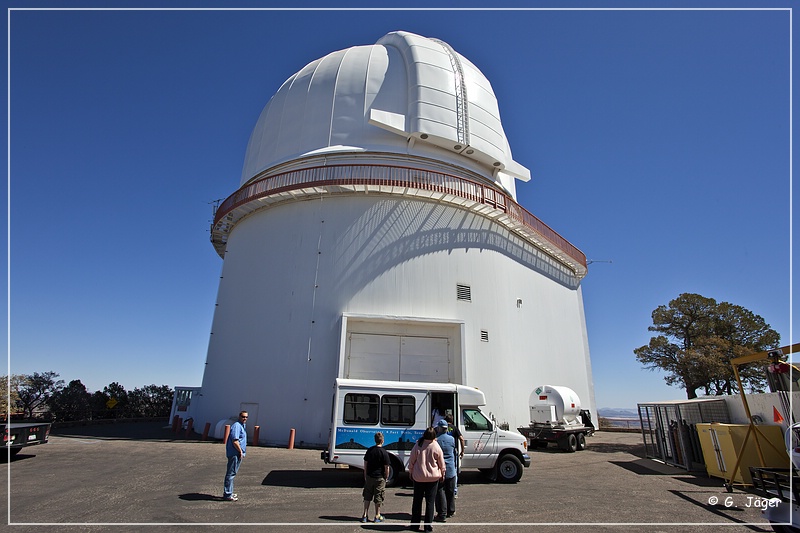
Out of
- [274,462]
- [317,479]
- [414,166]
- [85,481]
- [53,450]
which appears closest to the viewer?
[85,481]

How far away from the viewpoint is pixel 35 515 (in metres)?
6.24

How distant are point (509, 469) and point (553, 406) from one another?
24.8ft

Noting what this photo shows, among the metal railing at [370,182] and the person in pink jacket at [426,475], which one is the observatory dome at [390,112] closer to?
the metal railing at [370,182]

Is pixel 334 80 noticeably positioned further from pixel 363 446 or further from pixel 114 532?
pixel 114 532

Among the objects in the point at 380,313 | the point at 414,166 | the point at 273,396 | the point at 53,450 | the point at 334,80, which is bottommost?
the point at 53,450

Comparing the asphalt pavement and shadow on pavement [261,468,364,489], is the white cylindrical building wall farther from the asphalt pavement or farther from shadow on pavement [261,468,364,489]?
shadow on pavement [261,468,364,489]

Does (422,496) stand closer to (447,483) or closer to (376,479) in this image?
(376,479)

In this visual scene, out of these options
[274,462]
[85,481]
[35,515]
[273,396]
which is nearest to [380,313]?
[273,396]

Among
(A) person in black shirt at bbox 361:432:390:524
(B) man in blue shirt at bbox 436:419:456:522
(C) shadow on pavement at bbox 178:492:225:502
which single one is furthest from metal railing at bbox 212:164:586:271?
(A) person in black shirt at bbox 361:432:390:524

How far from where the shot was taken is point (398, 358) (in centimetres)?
1529

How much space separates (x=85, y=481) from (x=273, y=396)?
6.54 meters

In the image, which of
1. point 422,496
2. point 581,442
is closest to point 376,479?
point 422,496

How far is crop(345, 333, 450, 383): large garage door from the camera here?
14977mm

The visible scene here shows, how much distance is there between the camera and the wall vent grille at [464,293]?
53.8ft
